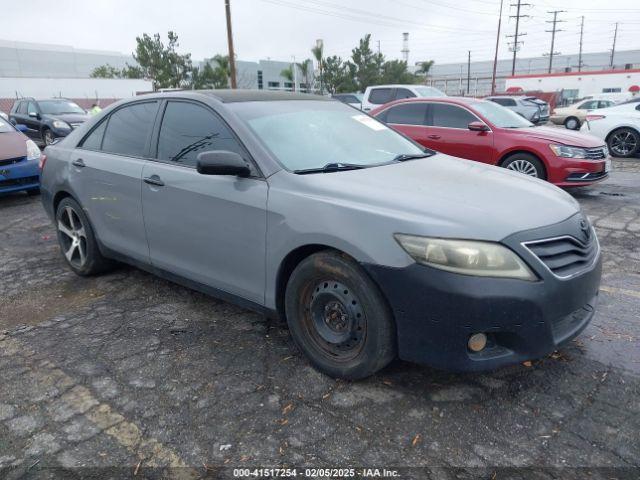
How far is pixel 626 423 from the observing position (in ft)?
8.11

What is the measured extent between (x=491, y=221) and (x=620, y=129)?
436 inches

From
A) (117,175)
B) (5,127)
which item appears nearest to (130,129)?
(117,175)

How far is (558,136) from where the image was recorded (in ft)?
24.8

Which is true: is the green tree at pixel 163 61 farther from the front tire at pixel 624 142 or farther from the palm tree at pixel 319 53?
the front tire at pixel 624 142

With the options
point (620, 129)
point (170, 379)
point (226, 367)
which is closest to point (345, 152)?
point (226, 367)

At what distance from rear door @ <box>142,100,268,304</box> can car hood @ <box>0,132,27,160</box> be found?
516cm

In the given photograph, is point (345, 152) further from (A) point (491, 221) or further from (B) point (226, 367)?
(B) point (226, 367)

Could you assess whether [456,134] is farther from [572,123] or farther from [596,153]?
[572,123]

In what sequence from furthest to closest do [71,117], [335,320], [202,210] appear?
1. [71,117]
2. [202,210]
3. [335,320]

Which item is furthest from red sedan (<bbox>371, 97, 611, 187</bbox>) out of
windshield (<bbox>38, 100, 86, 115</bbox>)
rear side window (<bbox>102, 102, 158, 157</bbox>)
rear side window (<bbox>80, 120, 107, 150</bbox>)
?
windshield (<bbox>38, 100, 86, 115</bbox>)

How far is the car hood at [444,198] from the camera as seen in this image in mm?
2436

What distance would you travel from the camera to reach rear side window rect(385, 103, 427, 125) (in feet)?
28.9

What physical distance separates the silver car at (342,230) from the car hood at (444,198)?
0.01 metres

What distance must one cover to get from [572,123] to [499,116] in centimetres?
1905
